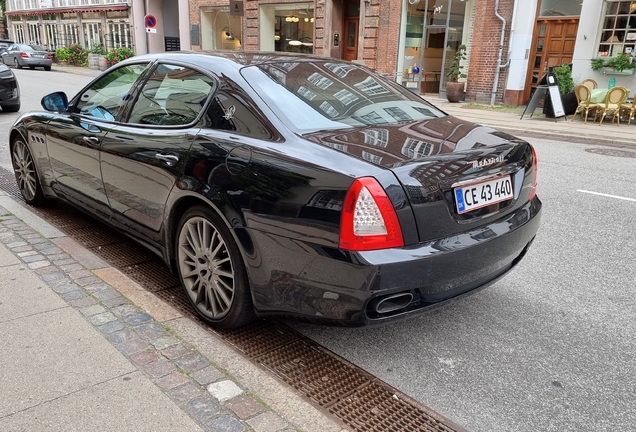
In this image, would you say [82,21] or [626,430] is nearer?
[626,430]

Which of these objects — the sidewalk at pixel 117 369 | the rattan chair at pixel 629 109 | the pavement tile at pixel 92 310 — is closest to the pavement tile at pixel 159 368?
the sidewalk at pixel 117 369

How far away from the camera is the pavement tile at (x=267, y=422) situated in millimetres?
2293

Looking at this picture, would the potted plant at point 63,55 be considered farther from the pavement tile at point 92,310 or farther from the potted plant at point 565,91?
the pavement tile at point 92,310

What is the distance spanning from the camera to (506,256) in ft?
9.80

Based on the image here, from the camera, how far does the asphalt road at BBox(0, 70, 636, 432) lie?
257 centimetres

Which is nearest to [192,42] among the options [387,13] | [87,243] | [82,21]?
[387,13]

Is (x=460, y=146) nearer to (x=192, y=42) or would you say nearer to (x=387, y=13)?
(x=387, y=13)

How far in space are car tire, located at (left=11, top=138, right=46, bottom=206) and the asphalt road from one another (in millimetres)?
3322

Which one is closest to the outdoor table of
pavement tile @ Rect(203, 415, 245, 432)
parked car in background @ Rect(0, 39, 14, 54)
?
pavement tile @ Rect(203, 415, 245, 432)

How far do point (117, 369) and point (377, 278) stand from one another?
1376 mm

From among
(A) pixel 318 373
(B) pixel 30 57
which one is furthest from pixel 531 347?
(B) pixel 30 57

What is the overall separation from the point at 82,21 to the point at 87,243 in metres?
41.1

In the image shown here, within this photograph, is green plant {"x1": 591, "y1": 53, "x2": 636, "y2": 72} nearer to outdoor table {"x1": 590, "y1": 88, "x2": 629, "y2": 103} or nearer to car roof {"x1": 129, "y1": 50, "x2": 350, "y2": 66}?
Result: outdoor table {"x1": 590, "y1": 88, "x2": 629, "y2": 103}

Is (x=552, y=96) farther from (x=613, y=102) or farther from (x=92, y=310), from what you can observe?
(x=92, y=310)
